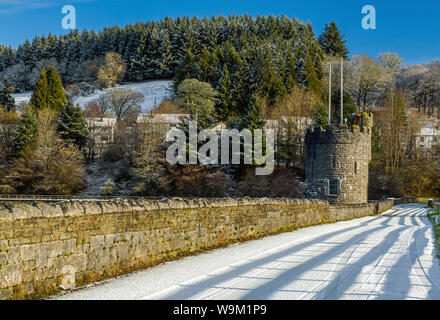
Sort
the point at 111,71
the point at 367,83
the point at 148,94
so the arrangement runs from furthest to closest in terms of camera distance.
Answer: the point at 111,71, the point at 148,94, the point at 367,83

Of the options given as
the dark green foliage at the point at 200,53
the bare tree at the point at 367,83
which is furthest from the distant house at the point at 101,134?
the bare tree at the point at 367,83

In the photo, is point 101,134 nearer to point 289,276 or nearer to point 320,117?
point 320,117

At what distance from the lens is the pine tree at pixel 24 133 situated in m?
52.8

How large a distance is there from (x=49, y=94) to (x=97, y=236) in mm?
72057

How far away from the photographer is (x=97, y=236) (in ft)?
27.4

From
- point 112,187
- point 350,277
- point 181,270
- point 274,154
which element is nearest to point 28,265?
point 181,270

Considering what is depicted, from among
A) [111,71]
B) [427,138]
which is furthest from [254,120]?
[111,71]

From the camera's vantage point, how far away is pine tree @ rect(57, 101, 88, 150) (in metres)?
57.9

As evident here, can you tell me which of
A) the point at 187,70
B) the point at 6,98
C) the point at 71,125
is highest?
the point at 187,70

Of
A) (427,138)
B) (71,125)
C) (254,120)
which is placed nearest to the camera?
(254,120)

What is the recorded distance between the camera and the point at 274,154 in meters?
54.5

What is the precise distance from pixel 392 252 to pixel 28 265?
8934 mm

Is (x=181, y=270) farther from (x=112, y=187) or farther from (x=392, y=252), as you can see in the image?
(x=112, y=187)

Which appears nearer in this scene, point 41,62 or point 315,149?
point 315,149
